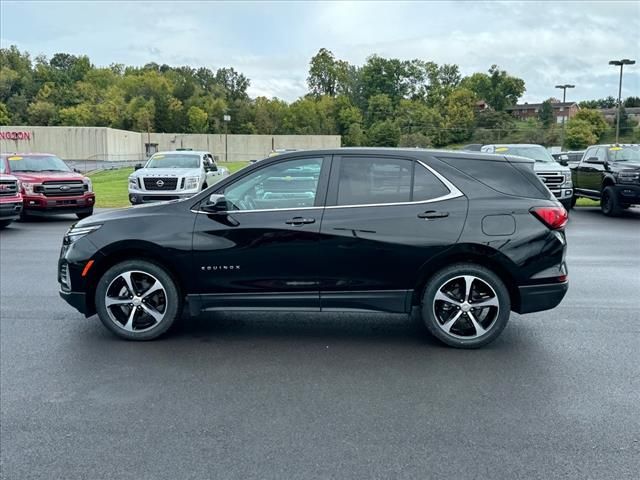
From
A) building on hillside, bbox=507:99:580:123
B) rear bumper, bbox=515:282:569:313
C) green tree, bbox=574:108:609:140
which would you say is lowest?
rear bumper, bbox=515:282:569:313

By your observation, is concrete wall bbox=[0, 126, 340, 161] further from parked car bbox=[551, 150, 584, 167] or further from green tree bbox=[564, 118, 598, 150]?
green tree bbox=[564, 118, 598, 150]

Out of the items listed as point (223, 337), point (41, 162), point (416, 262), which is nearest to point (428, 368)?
point (416, 262)

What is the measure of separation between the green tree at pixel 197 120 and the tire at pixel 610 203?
94.0 meters

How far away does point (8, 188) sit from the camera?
14016mm

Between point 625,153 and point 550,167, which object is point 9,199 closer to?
point 550,167

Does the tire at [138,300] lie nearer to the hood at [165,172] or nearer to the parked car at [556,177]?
the hood at [165,172]

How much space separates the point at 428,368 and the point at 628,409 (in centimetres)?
146

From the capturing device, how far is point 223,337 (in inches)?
231

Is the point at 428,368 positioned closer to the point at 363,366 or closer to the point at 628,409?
the point at 363,366

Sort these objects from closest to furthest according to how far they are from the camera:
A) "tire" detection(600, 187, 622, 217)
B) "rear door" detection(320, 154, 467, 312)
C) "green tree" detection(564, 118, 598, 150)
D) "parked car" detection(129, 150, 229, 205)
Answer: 1. "rear door" detection(320, 154, 467, 312)
2. "tire" detection(600, 187, 622, 217)
3. "parked car" detection(129, 150, 229, 205)
4. "green tree" detection(564, 118, 598, 150)

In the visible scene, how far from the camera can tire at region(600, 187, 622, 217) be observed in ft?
53.9

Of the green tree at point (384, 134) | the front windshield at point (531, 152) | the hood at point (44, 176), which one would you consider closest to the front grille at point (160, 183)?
the hood at point (44, 176)

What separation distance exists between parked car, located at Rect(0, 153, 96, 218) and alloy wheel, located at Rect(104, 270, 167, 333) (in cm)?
1126

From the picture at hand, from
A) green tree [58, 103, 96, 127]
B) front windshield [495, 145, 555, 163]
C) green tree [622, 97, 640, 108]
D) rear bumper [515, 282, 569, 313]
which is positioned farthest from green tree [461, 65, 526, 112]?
rear bumper [515, 282, 569, 313]
